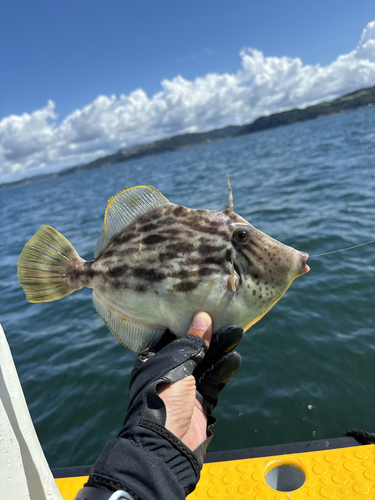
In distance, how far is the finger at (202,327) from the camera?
2197 mm

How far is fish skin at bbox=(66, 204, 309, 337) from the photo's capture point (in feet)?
7.18

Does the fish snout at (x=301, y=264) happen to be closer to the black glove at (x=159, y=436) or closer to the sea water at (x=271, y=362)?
the black glove at (x=159, y=436)

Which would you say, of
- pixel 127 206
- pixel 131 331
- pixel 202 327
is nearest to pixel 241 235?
pixel 202 327

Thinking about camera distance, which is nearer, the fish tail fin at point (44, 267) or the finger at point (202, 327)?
the finger at point (202, 327)

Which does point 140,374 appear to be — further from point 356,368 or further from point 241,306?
point 356,368

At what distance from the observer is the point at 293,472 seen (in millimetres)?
3225

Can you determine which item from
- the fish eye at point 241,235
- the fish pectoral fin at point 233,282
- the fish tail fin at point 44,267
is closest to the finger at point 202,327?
the fish pectoral fin at point 233,282

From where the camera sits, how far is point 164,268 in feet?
7.26

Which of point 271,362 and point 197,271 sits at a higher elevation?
point 197,271

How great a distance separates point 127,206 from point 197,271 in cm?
72

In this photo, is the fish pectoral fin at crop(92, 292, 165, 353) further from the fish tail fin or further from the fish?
the fish tail fin

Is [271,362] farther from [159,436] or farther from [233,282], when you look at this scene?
[159,436]

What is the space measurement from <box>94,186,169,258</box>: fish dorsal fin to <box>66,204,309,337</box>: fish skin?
0.53 ft

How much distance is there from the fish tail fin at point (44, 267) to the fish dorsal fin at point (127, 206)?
340 mm
